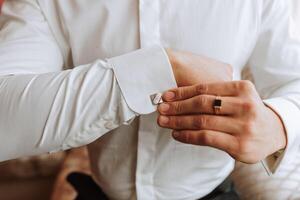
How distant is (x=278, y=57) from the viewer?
0.66 meters

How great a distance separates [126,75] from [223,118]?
13cm

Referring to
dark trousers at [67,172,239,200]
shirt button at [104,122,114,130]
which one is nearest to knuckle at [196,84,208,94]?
shirt button at [104,122,114,130]

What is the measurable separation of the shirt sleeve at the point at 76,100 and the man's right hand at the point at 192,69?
13 millimetres

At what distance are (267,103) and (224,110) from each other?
0.09m

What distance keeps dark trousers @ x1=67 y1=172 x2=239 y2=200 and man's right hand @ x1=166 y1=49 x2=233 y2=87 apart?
0.29 metres

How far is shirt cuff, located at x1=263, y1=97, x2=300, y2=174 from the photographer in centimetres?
57

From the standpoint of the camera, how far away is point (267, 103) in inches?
22.7

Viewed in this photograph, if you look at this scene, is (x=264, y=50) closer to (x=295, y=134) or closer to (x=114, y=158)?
(x=295, y=134)

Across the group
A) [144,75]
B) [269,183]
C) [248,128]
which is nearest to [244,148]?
[248,128]

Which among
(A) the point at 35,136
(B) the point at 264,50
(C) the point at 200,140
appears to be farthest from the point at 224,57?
(A) the point at 35,136

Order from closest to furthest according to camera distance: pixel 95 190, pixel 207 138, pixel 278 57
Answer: pixel 207 138
pixel 278 57
pixel 95 190

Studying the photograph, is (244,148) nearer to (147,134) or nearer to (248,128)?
(248,128)

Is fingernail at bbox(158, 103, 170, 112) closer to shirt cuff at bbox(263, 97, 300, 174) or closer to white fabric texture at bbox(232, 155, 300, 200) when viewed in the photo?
shirt cuff at bbox(263, 97, 300, 174)

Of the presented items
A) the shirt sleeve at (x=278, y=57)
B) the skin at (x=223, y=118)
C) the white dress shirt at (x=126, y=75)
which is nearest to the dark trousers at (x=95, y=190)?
the white dress shirt at (x=126, y=75)
